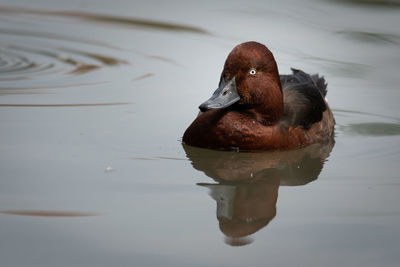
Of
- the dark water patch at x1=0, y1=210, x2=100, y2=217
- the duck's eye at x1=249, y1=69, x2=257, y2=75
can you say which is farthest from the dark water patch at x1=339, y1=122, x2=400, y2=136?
the dark water patch at x1=0, y1=210, x2=100, y2=217

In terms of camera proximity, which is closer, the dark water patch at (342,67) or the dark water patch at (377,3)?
the dark water patch at (342,67)

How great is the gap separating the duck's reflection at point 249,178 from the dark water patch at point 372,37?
450cm

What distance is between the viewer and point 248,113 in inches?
278

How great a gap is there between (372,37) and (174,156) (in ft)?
19.6

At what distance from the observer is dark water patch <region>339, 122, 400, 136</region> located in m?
7.52

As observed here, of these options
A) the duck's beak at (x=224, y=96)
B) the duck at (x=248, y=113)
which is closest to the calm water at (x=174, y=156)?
the duck at (x=248, y=113)

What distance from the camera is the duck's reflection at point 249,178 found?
507 cm

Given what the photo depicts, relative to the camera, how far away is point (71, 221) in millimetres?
4910

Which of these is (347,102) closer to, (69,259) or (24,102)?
(24,102)

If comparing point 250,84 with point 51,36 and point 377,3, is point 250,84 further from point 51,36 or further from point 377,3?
point 377,3

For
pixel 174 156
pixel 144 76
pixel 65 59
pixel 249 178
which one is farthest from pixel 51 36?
pixel 249 178

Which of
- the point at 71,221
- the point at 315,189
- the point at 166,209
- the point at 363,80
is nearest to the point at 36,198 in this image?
the point at 71,221

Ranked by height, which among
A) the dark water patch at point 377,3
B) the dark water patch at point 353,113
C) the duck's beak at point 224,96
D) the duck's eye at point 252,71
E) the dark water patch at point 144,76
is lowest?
the dark water patch at point 144,76

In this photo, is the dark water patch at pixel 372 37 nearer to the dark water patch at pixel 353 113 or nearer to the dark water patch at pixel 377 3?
the dark water patch at pixel 377 3
